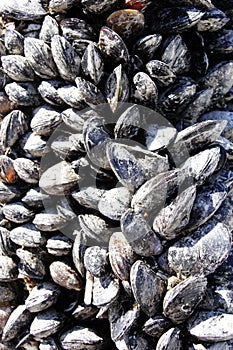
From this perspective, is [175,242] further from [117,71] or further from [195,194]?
[117,71]

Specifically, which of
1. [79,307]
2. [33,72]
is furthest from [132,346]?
[33,72]

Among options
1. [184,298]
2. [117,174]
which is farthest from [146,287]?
[117,174]

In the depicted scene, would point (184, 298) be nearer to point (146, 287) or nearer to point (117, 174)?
point (146, 287)

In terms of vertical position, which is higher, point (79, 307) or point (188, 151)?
point (188, 151)

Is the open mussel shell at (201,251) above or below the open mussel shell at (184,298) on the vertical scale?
above

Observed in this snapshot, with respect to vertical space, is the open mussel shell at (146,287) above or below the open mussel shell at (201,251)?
below

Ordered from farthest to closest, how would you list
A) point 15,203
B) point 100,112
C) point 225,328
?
point 15,203 < point 100,112 < point 225,328
